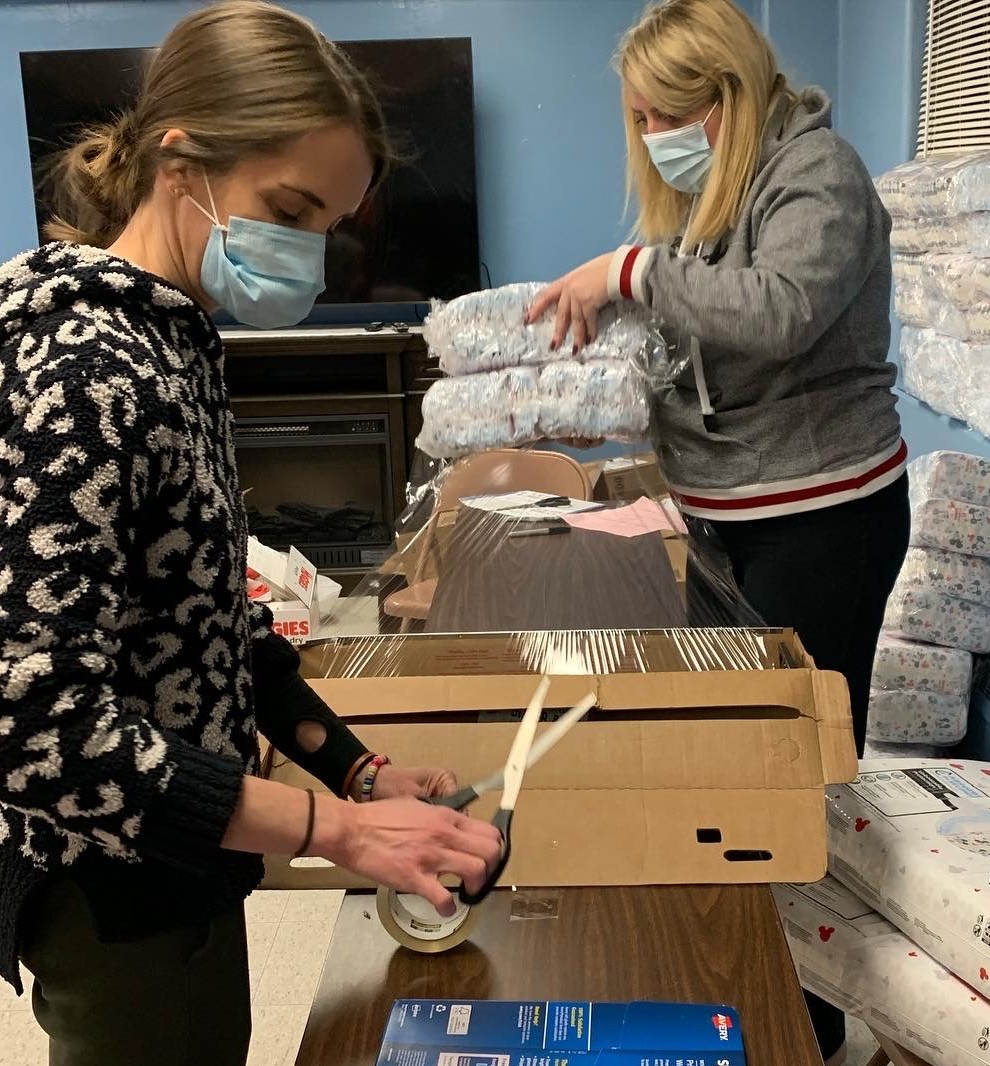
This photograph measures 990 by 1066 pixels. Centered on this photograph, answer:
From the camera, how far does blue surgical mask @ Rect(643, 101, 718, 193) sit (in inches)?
55.0

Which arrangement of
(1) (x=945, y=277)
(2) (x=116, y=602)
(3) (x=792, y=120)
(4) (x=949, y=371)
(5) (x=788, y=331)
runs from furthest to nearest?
(4) (x=949, y=371)
(1) (x=945, y=277)
(3) (x=792, y=120)
(5) (x=788, y=331)
(2) (x=116, y=602)

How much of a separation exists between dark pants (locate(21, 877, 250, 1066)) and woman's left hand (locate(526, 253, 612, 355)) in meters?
0.94

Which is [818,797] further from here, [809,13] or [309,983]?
[809,13]

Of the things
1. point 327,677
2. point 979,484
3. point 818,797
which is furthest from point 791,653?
point 979,484

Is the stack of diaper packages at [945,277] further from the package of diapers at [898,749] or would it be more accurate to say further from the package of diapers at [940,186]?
the package of diapers at [898,749]

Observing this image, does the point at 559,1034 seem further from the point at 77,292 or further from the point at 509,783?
the point at 77,292

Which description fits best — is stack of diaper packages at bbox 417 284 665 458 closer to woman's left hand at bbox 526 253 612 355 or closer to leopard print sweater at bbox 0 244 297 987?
woman's left hand at bbox 526 253 612 355

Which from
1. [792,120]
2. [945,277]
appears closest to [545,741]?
[792,120]

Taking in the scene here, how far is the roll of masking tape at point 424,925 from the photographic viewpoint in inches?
35.1

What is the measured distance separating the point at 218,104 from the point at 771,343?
0.71 meters

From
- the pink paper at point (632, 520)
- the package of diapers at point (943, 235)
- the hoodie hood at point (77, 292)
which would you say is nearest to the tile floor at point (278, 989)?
the pink paper at point (632, 520)

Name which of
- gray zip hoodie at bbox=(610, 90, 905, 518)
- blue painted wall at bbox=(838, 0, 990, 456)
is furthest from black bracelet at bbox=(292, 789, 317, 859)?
blue painted wall at bbox=(838, 0, 990, 456)

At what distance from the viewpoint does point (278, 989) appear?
183 cm

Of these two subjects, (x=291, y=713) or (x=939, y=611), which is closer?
(x=291, y=713)
